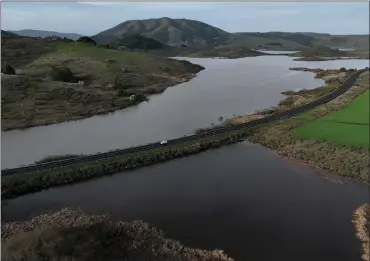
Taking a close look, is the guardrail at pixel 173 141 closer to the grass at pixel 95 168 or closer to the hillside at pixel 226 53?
the grass at pixel 95 168

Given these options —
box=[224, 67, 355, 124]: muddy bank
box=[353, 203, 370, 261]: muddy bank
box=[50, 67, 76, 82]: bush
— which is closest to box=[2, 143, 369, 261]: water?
box=[353, 203, 370, 261]: muddy bank

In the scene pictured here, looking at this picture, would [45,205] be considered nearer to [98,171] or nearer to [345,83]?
[98,171]

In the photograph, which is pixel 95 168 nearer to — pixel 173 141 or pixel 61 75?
pixel 173 141

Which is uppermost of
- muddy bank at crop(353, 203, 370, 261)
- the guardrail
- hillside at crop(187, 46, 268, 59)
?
the guardrail

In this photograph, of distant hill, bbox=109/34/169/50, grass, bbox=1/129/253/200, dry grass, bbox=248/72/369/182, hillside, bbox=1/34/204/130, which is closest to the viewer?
grass, bbox=1/129/253/200

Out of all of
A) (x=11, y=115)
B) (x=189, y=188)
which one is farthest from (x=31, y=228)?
(x=11, y=115)

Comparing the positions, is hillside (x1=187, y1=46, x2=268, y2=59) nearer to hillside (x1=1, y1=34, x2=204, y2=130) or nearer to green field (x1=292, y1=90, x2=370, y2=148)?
hillside (x1=1, y1=34, x2=204, y2=130)
